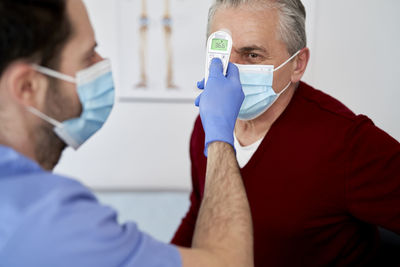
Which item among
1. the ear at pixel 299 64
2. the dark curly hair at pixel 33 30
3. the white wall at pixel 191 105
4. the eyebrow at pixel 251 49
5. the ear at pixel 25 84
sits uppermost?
the dark curly hair at pixel 33 30

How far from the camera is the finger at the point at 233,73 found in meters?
0.96

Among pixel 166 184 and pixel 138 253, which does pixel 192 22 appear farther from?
pixel 138 253

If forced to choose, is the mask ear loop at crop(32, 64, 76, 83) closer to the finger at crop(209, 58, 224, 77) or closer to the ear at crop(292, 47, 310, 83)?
the finger at crop(209, 58, 224, 77)

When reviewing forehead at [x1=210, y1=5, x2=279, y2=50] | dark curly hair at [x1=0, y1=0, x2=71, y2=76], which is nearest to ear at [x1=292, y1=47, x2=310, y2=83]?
forehead at [x1=210, y1=5, x2=279, y2=50]

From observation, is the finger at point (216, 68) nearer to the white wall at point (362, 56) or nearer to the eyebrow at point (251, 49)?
the eyebrow at point (251, 49)

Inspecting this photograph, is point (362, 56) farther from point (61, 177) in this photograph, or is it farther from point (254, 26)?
point (61, 177)

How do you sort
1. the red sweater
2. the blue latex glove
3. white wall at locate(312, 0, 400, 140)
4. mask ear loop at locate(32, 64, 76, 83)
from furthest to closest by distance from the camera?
white wall at locate(312, 0, 400, 140) → the red sweater → the blue latex glove → mask ear loop at locate(32, 64, 76, 83)

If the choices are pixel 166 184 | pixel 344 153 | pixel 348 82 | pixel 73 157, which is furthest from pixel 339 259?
pixel 73 157

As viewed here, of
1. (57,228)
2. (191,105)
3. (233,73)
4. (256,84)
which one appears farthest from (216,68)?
(191,105)

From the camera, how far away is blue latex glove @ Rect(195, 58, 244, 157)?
85 cm

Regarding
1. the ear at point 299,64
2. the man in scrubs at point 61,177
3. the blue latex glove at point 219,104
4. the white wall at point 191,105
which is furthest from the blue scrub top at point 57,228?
the white wall at point 191,105

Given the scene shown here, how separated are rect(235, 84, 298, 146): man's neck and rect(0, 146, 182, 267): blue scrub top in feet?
1.96

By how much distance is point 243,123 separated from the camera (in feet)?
3.88

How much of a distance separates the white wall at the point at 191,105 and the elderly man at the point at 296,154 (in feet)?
2.57
